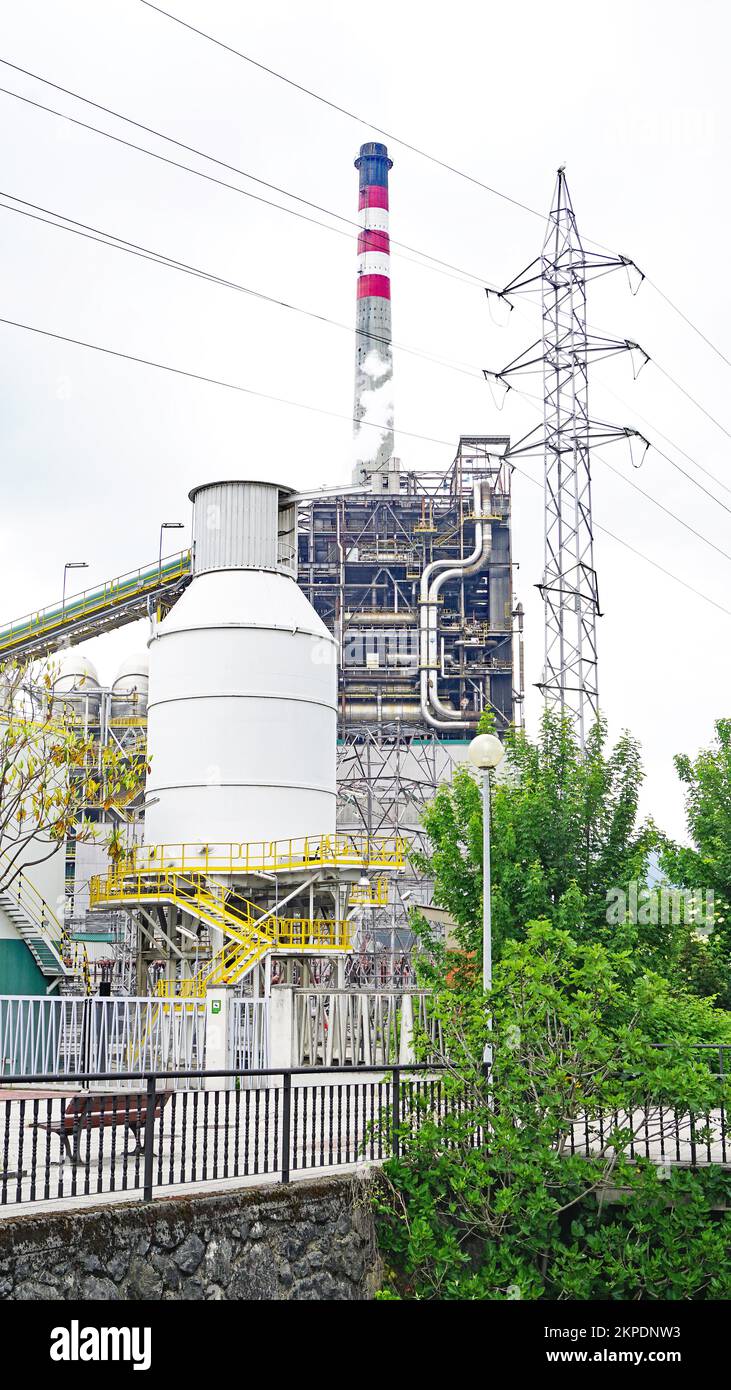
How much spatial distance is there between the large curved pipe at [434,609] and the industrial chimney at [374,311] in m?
4.87

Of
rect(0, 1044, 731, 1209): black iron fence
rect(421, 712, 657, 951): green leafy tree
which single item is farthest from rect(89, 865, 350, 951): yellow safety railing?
rect(0, 1044, 731, 1209): black iron fence

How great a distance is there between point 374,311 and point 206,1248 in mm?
55723

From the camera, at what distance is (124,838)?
4409cm

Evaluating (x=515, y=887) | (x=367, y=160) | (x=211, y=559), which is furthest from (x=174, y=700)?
(x=367, y=160)

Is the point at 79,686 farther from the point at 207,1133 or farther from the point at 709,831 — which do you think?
the point at 207,1133

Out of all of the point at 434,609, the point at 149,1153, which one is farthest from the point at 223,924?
the point at 434,609

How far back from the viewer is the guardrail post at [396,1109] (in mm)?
13273

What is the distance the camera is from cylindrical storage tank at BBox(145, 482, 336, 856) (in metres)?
33.1

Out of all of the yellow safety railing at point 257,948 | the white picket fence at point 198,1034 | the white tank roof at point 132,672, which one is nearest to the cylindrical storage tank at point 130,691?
the white tank roof at point 132,672

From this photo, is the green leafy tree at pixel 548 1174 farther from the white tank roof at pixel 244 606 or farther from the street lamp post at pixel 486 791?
the white tank roof at pixel 244 606

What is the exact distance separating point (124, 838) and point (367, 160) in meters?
36.1

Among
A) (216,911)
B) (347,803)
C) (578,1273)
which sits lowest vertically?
(578,1273)

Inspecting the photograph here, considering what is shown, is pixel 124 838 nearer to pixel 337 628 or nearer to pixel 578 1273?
pixel 337 628

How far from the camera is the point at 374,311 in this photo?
2440 inches
